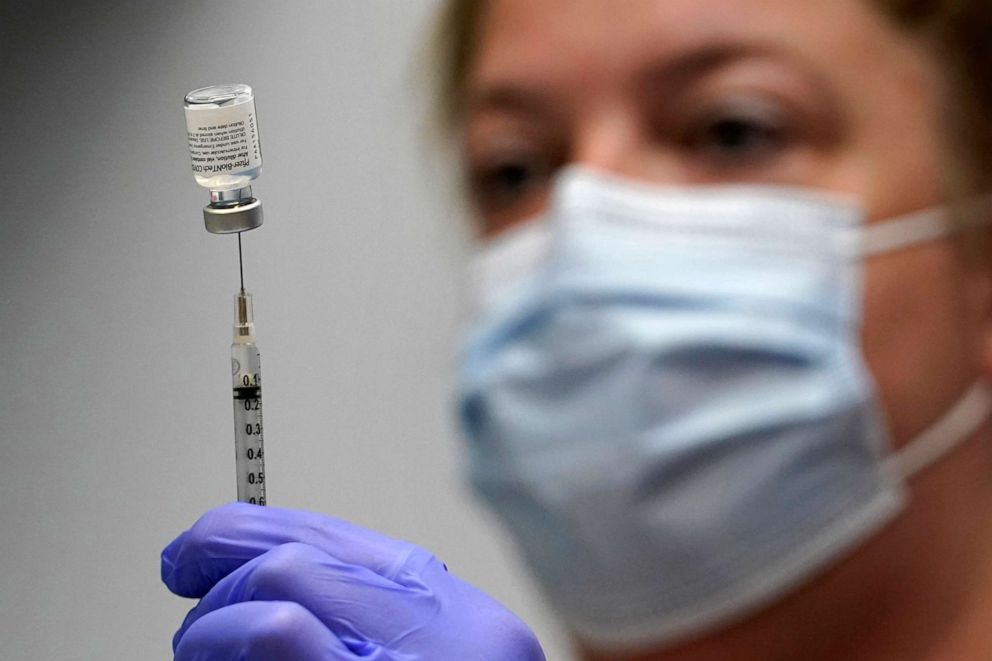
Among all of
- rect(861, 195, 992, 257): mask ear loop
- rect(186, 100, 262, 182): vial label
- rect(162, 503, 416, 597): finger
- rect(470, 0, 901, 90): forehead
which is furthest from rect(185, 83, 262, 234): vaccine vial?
rect(861, 195, 992, 257): mask ear loop

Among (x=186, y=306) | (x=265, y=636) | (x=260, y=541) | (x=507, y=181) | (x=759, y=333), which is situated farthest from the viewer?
(x=186, y=306)

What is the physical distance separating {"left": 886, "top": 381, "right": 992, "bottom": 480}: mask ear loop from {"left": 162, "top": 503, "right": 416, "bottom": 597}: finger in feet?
1.67

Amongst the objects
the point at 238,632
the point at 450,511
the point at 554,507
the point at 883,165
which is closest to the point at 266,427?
the point at 450,511

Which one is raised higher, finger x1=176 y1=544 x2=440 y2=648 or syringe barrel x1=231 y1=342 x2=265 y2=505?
syringe barrel x1=231 y1=342 x2=265 y2=505

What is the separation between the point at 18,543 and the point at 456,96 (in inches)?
56.9

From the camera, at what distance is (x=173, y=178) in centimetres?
207

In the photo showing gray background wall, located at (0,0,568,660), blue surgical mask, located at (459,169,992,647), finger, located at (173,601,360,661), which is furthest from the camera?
gray background wall, located at (0,0,568,660)

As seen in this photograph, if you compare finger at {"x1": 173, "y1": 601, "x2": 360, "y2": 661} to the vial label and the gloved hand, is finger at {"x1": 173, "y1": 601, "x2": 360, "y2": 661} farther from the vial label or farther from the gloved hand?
the vial label

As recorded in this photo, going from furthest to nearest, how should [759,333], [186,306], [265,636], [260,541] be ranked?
[186,306] → [260,541] → [265,636] → [759,333]

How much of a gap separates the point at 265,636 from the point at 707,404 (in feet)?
1.47

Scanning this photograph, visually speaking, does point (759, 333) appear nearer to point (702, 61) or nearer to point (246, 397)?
point (702, 61)

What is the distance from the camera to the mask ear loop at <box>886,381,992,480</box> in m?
0.84

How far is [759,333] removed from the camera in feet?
2.75

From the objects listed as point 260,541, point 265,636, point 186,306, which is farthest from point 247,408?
point 186,306
